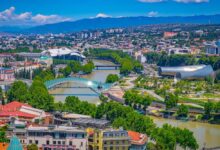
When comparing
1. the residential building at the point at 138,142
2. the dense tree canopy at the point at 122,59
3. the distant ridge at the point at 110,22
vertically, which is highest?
the residential building at the point at 138,142

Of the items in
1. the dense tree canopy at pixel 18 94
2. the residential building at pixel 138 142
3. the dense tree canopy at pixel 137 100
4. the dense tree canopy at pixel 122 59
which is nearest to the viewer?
the residential building at pixel 138 142

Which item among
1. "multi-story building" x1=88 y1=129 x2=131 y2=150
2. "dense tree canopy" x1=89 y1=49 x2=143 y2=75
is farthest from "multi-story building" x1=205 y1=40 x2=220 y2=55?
"multi-story building" x1=88 y1=129 x2=131 y2=150

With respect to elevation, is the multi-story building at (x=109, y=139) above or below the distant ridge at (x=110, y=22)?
above

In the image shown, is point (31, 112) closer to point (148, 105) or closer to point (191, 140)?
point (191, 140)

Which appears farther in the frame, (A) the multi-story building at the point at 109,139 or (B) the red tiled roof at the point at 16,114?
(B) the red tiled roof at the point at 16,114

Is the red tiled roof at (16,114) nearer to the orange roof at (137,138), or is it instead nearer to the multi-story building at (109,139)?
the multi-story building at (109,139)

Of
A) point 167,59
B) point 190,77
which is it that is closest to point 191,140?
point 190,77

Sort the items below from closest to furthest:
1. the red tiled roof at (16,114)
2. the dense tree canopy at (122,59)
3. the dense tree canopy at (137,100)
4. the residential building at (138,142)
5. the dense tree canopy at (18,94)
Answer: the residential building at (138,142), the red tiled roof at (16,114), the dense tree canopy at (18,94), the dense tree canopy at (137,100), the dense tree canopy at (122,59)

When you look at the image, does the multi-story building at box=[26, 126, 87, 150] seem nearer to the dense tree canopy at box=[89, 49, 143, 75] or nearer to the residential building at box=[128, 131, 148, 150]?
the residential building at box=[128, 131, 148, 150]

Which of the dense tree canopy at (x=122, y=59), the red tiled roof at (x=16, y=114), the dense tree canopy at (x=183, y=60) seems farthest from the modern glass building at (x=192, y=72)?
the red tiled roof at (x=16, y=114)
